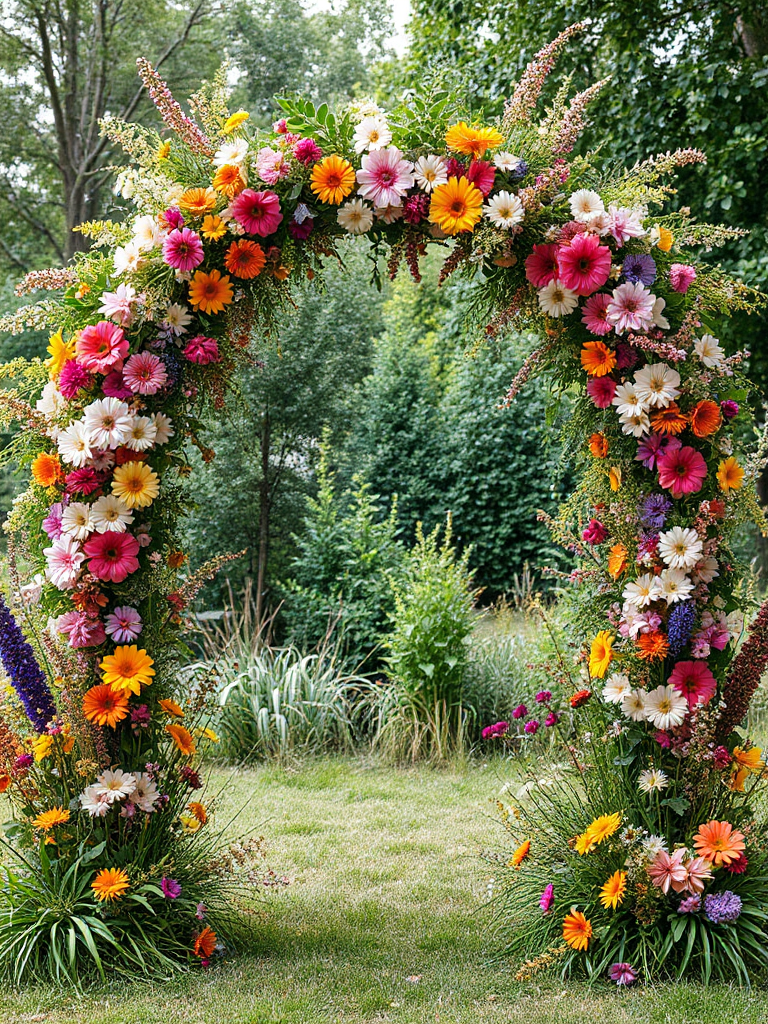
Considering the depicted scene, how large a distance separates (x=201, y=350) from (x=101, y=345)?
1.02 feet

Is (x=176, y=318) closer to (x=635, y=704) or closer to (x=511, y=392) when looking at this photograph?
(x=511, y=392)

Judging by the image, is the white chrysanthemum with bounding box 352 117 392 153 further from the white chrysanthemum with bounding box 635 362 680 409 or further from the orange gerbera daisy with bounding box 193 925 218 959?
the orange gerbera daisy with bounding box 193 925 218 959

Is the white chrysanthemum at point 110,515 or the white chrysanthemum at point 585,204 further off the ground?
the white chrysanthemum at point 585,204

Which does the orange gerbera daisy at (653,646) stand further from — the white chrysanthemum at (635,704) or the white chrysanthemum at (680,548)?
the white chrysanthemum at (680,548)

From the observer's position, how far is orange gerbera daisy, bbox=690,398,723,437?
9.30ft

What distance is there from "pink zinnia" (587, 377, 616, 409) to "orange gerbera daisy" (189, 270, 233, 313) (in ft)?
4.00

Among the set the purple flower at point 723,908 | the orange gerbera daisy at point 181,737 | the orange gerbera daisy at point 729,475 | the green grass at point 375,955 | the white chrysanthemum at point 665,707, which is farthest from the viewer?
the orange gerbera daisy at point 181,737

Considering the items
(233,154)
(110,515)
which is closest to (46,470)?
(110,515)

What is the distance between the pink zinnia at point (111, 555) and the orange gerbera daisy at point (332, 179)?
1.25m

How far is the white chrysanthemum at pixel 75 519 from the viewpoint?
2.85 metres

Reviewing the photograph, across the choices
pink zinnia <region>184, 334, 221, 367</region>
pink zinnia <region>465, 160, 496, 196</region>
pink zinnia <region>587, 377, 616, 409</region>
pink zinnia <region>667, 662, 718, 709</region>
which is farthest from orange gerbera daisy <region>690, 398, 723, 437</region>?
pink zinnia <region>184, 334, 221, 367</region>

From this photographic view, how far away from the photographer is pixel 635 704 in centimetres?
Answer: 284

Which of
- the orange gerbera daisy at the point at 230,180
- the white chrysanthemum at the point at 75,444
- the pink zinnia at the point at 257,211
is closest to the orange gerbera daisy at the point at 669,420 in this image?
the pink zinnia at the point at 257,211

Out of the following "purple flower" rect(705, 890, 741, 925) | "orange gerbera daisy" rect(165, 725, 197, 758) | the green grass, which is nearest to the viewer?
the green grass
